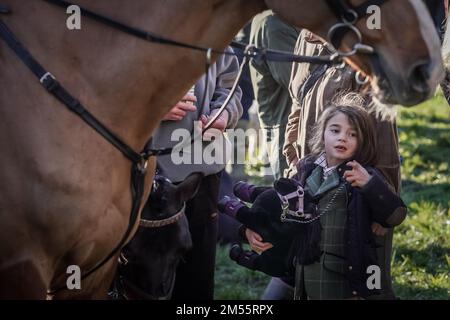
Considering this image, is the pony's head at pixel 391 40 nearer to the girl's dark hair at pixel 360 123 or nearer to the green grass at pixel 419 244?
the girl's dark hair at pixel 360 123

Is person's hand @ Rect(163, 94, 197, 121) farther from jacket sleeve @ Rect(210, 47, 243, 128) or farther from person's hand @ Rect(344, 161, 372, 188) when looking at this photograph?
person's hand @ Rect(344, 161, 372, 188)

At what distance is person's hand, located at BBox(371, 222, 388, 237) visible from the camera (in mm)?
4320

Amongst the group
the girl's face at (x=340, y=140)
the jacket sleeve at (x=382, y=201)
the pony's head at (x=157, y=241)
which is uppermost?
the girl's face at (x=340, y=140)

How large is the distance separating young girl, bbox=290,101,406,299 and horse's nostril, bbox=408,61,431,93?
1.10 metres

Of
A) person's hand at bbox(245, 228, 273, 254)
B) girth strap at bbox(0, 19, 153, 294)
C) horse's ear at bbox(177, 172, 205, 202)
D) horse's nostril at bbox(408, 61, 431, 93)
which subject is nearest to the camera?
horse's nostril at bbox(408, 61, 431, 93)

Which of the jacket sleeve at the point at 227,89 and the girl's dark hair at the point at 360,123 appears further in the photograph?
the jacket sleeve at the point at 227,89

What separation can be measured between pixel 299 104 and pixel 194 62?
1.69 meters

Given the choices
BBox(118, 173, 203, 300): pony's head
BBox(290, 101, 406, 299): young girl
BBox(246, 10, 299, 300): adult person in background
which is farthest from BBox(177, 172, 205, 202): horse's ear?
BBox(246, 10, 299, 300): adult person in background

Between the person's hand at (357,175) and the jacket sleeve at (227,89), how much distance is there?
0.66 m

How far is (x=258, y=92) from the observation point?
6371 millimetres

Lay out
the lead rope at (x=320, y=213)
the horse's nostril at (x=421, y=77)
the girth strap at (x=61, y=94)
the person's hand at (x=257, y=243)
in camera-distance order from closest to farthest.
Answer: the horse's nostril at (x=421, y=77) → the girth strap at (x=61, y=94) → the lead rope at (x=320, y=213) → the person's hand at (x=257, y=243)

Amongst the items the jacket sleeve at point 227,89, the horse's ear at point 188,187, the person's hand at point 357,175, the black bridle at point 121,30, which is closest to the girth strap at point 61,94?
the black bridle at point 121,30

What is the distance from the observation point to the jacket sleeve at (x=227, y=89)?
14.6ft
